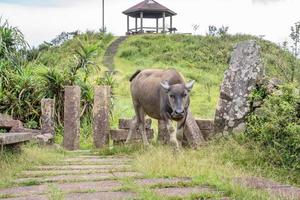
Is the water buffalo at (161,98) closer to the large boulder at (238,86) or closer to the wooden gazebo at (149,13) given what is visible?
the large boulder at (238,86)

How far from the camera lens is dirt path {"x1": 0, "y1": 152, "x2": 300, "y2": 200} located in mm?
5488

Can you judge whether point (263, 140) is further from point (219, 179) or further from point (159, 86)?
point (159, 86)

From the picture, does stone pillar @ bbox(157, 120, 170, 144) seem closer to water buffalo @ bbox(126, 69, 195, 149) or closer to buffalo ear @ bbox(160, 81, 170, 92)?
water buffalo @ bbox(126, 69, 195, 149)

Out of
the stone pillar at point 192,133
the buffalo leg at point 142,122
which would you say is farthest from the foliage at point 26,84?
the stone pillar at point 192,133

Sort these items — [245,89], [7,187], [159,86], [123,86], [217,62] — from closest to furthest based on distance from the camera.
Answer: [7,187]
[245,89]
[159,86]
[123,86]
[217,62]

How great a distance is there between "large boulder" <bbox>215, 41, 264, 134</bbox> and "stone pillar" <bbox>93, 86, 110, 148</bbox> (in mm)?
2838

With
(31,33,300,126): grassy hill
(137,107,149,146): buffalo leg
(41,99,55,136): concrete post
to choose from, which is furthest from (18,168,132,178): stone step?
(31,33,300,126): grassy hill

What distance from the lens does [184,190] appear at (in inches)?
228

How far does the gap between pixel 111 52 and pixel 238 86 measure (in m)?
38.5

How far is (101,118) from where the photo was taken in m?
11.7

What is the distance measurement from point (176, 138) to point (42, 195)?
14.5 ft

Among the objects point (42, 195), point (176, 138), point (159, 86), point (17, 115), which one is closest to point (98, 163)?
point (176, 138)

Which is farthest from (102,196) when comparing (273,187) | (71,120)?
(71,120)

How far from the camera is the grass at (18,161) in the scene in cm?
683
